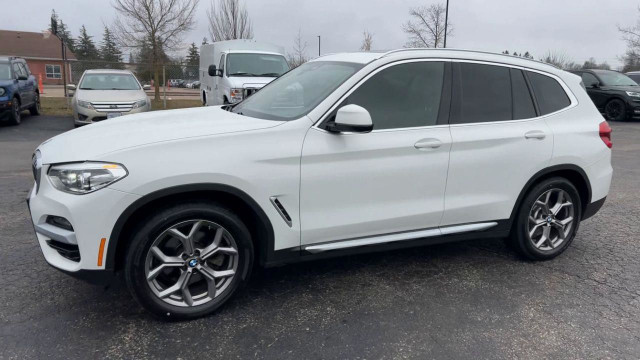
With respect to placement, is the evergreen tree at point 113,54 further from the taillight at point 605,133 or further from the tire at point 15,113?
the taillight at point 605,133

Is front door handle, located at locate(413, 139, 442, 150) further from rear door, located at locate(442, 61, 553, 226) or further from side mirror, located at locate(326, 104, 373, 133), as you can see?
side mirror, located at locate(326, 104, 373, 133)

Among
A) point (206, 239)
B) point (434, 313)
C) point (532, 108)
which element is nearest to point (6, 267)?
point (206, 239)

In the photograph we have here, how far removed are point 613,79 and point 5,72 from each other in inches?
776

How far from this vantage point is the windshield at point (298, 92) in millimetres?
3449

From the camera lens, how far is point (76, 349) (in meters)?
2.77

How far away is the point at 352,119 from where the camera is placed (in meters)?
3.06

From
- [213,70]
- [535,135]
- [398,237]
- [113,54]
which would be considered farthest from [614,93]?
[113,54]

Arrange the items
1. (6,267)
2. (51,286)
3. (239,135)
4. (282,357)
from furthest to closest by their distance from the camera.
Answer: (6,267) → (51,286) → (239,135) → (282,357)

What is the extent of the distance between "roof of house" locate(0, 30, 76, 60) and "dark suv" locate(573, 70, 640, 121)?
1798 inches

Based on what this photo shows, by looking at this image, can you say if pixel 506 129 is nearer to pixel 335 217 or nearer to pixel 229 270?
pixel 335 217

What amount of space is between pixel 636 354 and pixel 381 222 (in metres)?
1.73

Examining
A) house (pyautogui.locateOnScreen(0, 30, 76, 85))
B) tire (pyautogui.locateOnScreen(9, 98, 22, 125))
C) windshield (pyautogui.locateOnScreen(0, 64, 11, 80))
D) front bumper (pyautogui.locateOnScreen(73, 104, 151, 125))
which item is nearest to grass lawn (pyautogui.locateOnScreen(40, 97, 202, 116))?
tire (pyautogui.locateOnScreen(9, 98, 22, 125))

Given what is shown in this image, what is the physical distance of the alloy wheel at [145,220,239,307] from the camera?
297 cm

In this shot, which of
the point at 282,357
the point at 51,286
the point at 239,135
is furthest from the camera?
the point at 51,286
